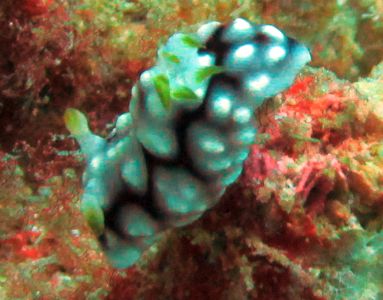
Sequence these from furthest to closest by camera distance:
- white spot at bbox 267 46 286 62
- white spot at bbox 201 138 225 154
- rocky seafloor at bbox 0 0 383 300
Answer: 1. rocky seafloor at bbox 0 0 383 300
2. white spot at bbox 267 46 286 62
3. white spot at bbox 201 138 225 154

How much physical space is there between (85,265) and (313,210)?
46.5 inches

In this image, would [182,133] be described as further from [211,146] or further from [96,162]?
[96,162]

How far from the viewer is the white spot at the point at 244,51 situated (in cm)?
178

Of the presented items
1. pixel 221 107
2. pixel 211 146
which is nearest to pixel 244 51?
pixel 221 107

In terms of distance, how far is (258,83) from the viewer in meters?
1.76

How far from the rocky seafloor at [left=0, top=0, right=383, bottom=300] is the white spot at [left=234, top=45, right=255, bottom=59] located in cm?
43

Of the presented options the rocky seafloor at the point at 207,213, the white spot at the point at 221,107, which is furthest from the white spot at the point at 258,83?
the rocky seafloor at the point at 207,213

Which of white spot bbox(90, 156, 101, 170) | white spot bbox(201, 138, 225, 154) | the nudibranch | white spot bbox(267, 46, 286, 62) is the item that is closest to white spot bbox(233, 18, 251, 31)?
the nudibranch

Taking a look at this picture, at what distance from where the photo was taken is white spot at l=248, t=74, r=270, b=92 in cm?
176

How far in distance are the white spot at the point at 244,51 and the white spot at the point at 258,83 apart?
101 millimetres

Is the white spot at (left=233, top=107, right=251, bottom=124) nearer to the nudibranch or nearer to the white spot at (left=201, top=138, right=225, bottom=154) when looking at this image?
the nudibranch

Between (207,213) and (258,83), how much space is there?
68cm

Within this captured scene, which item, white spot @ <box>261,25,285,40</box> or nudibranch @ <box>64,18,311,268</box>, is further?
white spot @ <box>261,25,285,40</box>

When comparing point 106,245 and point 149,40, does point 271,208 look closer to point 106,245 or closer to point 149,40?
point 106,245
